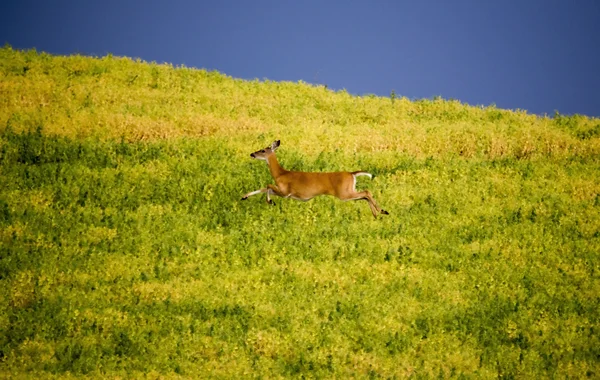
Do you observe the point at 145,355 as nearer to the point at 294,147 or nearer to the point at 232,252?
the point at 232,252

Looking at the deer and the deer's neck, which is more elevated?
the deer's neck

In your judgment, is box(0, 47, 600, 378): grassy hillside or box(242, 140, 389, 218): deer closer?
box(0, 47, 600, 378): grassy hillside

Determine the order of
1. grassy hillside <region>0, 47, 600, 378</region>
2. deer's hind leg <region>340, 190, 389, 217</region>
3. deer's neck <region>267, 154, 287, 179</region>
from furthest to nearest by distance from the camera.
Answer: deer's neck <region>267, 154, 287, 179</region>, deer's hind leg <region>340, 190, 389, 217</region>, grassy hillside <region>0, 47, 600, 378</region>

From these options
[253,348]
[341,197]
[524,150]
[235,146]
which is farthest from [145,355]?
[524,150]

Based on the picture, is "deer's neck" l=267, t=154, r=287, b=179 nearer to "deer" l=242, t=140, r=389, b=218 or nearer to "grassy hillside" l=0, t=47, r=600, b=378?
"deer" l=242, t=140, r=389, b=218

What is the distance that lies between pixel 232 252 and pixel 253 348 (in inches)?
152

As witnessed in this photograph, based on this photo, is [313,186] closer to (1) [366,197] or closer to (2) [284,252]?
(1) [366,197]

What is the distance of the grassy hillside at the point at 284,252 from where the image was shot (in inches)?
547

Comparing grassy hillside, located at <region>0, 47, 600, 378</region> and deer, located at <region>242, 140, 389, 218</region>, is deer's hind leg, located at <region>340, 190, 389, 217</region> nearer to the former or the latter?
deer, located at <region>242, 140, 389, 218</region>

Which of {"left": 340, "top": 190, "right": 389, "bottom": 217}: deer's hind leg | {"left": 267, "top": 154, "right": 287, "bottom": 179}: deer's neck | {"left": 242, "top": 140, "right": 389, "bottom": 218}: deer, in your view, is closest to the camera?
{"left": 242, "top": 140, "right": 389, "bottom": 218}: deer

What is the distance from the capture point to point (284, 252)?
17.2m

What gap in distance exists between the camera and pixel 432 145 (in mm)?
26953

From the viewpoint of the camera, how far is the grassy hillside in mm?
13906

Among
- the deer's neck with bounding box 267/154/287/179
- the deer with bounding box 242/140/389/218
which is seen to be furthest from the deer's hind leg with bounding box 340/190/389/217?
→ the deer's neck with bounding box 267/154/287/179
